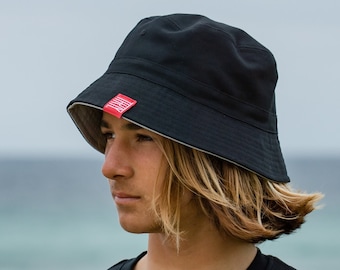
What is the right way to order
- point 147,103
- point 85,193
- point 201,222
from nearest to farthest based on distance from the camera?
1. point 147,103
2. point 201,222
3. point 85,193

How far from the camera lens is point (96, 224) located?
1781 cm

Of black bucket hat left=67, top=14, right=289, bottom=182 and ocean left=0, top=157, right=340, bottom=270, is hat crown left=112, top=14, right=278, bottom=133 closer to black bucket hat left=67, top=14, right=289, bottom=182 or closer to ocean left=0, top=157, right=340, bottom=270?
black bucket hat left=67, top=14, right=289, bottom=182

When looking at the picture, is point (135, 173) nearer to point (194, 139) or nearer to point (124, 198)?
point (124, 198)

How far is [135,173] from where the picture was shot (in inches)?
98.3

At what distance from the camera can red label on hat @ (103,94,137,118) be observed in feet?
7.90

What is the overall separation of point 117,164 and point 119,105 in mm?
156

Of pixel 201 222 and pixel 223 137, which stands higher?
pixel 223 137

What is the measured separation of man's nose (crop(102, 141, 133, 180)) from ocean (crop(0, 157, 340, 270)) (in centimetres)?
789

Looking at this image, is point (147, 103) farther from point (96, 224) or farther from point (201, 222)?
point (96, 224)

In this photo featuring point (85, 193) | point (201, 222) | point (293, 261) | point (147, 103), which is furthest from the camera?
point (85, 193)

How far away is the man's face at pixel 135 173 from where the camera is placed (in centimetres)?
249

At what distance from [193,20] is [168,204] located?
484 millimetres

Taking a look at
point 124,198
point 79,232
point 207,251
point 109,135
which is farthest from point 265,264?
point 79,232

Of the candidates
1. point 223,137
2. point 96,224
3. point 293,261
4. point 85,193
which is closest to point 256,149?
point 223,137
